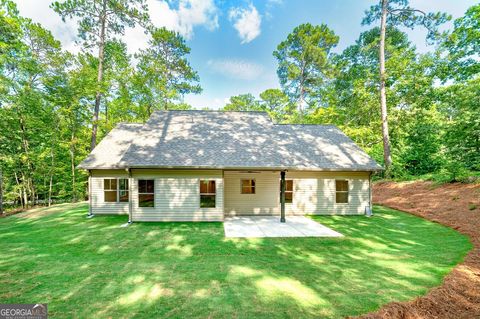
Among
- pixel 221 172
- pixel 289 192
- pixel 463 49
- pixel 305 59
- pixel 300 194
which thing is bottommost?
pixel 300 194

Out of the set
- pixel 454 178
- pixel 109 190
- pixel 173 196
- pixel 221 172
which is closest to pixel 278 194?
pixel 221 172

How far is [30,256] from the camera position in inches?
226

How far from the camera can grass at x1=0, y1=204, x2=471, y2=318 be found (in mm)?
3633

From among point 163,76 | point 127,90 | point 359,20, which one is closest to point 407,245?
point 359,20

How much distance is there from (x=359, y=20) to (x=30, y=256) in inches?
927

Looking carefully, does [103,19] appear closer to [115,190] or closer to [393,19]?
[115,190]

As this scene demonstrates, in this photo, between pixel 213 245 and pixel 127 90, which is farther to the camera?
pixel 127 90

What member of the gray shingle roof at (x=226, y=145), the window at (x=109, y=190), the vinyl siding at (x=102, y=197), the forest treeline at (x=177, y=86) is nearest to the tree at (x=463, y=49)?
the forest treeline at (x=177, y=86)

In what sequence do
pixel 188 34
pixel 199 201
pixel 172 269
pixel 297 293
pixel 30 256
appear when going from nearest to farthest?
pixel 297 293
pixel 172 269
pixel 30 256
pixel 199 201
pixel 188 34

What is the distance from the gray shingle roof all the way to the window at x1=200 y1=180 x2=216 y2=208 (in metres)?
0.95

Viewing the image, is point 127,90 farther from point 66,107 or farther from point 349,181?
point 349,181

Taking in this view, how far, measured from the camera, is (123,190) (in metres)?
10.8

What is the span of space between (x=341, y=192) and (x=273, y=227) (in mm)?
4678

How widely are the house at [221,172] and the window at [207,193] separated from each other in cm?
5
